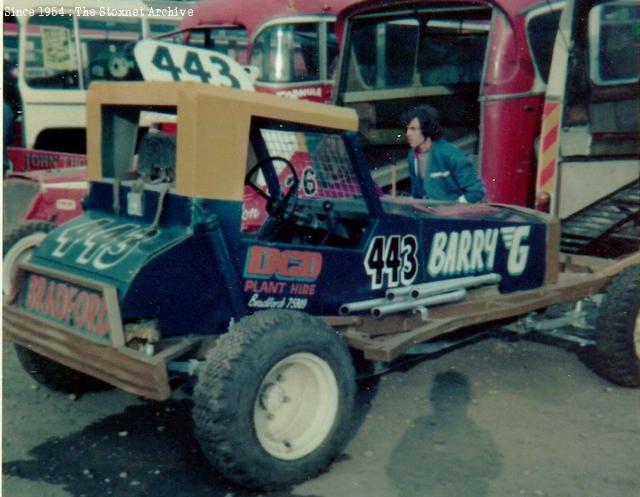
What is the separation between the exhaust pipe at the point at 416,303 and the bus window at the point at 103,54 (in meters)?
7.77

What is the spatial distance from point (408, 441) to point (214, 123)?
1950 millimetres

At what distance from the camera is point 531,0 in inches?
246

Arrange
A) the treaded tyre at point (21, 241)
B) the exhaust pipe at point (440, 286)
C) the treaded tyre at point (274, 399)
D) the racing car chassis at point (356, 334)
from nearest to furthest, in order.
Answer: the treaded tyre at point (274, 399)
the racing car chassis at point (356, 334)
the exhaust pipe at point (440, 286)
the treaded tyre at point (21, 241)

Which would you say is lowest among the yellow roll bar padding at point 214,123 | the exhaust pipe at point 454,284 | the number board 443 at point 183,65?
the exhaust pipe at point 454,284

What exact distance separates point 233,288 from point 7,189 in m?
3.84

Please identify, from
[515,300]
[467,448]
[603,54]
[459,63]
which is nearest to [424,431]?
[467,448]

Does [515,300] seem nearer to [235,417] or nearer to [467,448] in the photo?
[467,448]

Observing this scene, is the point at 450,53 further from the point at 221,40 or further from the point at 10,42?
the point at 10,42

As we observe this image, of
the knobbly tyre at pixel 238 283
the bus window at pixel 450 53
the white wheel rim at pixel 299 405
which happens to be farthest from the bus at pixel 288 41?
the white wheel rim at pixel 299 405

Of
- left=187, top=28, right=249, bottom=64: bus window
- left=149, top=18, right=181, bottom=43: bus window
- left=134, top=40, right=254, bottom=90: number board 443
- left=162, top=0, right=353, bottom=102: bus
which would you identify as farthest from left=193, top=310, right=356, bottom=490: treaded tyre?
left=149, top=18, right=181, bottom=43: bus window

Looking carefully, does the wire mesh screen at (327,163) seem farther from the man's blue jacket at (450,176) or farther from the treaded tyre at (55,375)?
the treaded tyre at (55,375)

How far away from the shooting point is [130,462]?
3578 mm

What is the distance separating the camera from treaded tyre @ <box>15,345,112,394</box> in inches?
160

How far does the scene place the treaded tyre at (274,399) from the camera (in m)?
3.01
